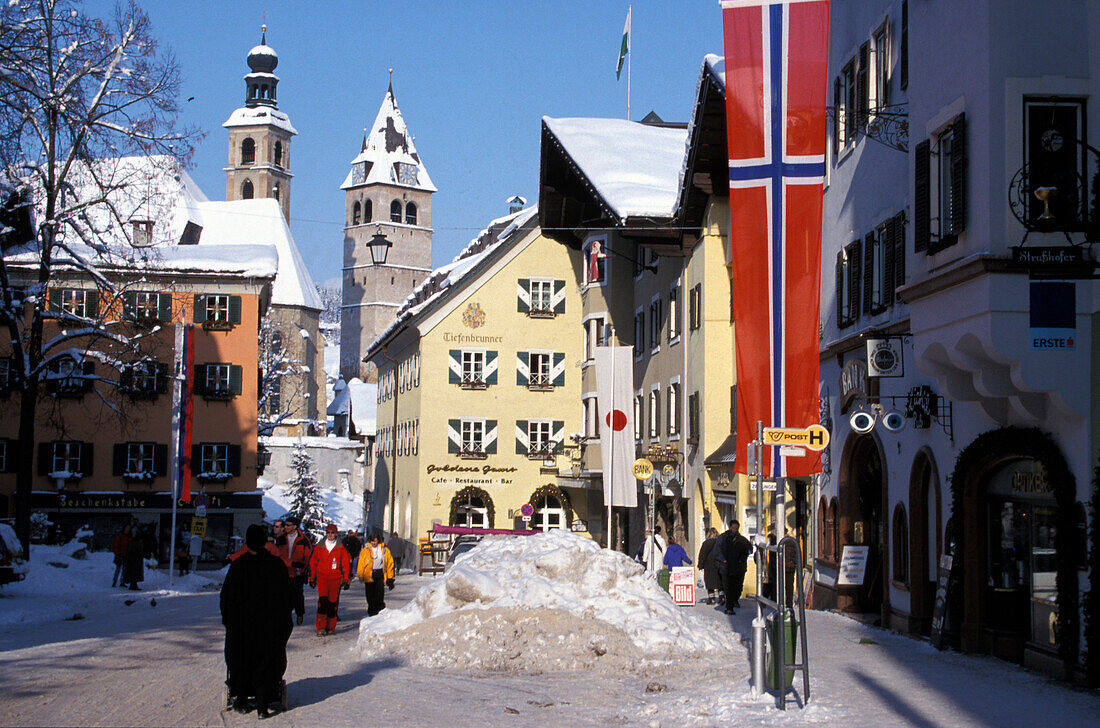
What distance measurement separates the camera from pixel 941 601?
674 inches

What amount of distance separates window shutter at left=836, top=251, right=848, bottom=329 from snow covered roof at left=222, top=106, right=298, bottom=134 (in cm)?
11916

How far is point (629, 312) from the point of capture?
162 feet

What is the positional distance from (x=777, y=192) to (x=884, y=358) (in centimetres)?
614

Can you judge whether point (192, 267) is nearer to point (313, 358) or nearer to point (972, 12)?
point (972, 12)

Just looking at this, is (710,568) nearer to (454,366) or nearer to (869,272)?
(869,272)

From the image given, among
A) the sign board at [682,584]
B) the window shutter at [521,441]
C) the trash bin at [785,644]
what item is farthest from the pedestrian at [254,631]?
the window shutter at [521,441]

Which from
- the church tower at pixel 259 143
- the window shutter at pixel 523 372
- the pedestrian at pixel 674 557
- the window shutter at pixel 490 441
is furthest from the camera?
the church tower at pixel 259 143

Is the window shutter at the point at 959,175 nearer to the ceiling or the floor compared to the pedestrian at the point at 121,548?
Answer: nearer to the ceiling

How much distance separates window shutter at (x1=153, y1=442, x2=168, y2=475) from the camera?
169 ft

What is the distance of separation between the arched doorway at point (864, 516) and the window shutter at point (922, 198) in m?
6.23

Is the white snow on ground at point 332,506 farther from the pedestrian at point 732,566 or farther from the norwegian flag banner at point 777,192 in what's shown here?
the norwegian flag banner at point 777,192

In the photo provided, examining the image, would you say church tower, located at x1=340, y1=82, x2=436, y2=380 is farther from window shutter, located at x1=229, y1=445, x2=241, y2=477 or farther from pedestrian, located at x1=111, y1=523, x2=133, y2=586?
pedestrian, located at x1=111, y1=523, x2=133, y2=586

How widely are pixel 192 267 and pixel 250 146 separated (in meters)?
89.2

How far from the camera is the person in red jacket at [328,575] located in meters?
18.6
